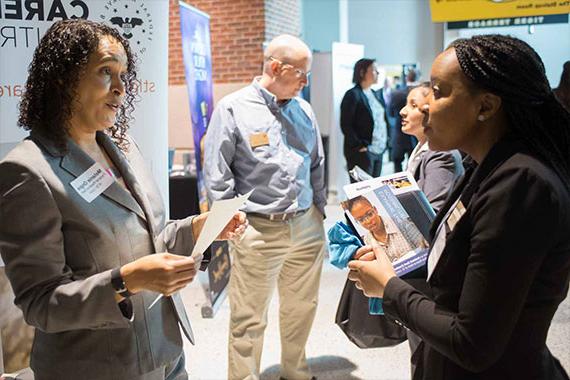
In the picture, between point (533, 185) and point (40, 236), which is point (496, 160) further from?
point (40, 236)

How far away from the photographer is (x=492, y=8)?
3756 millimetres

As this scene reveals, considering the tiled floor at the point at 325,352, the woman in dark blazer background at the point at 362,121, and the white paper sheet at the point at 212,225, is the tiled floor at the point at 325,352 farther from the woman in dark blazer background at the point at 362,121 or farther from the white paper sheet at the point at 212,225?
the woman in dark blazer background at the point at 362,121

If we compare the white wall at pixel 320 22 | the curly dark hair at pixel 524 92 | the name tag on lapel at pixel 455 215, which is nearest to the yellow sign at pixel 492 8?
the curly dark hair at pixel 524 92

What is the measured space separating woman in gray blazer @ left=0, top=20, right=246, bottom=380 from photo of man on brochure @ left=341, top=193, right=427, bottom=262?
1.58ft

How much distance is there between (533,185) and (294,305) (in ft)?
7.02

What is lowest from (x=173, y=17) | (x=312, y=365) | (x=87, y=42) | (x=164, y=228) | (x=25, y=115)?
(x=312, y=365)

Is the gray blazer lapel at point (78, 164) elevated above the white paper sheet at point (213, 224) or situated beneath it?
elevated above

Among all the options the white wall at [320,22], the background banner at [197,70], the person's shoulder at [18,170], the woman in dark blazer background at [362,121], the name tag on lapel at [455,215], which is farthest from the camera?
the white wall at [320,22]

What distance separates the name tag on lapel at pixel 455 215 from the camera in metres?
1.08

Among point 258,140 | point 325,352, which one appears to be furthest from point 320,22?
point 258,140

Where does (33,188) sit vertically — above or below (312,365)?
above

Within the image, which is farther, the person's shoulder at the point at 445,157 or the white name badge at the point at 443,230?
the person's shoulder at the point at 445,157

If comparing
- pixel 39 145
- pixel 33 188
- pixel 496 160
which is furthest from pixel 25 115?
pixel 496 160

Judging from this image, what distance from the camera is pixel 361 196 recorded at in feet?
4.98
